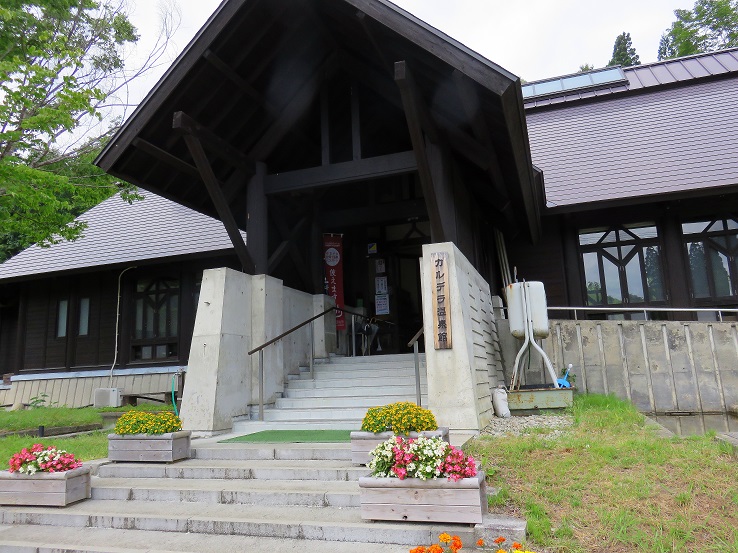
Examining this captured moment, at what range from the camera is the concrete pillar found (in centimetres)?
697

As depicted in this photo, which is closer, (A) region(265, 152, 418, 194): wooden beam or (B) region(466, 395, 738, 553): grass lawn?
(B) region(466, 395, 738, 553): grass lawn

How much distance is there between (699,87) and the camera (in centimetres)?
1395

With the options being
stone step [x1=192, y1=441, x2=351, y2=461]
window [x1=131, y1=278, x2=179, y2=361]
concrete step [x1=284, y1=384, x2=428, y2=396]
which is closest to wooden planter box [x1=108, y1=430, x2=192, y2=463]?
stone step [x1=192, y1=441, x2=351, y2=461]

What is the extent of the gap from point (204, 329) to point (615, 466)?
511 cm

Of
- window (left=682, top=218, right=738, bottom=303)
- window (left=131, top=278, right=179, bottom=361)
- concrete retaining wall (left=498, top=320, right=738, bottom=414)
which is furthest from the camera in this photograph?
window (left=131, top=278, right=179, bottom=361)

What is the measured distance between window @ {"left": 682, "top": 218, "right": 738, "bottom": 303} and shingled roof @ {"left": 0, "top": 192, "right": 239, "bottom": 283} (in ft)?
31.7

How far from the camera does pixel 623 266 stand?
11.1 metres

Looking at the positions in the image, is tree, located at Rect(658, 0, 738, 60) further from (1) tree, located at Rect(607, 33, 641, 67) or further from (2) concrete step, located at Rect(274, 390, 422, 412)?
(2) concrete step, located at Rect(274, 390, 422, 412)

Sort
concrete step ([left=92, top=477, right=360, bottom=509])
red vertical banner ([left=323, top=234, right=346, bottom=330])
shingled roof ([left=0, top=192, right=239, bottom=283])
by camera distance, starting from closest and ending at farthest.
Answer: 1. concrete step ([left=92, top=477, right=360, bottom=509])
2. red vertical banner ([left=323, top=234, right=346, bottom=330])
3. shingled roof ([left=0, top=192, right=239, bottom=283])

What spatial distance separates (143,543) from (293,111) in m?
6.44

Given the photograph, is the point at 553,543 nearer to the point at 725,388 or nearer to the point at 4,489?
the point at 4,489

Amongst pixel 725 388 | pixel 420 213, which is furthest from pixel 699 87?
pixel 420 213

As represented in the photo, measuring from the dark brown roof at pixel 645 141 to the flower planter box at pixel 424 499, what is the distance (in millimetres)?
8064

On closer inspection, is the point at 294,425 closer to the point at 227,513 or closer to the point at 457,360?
the point at 457,360
